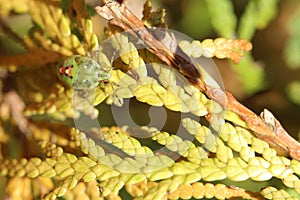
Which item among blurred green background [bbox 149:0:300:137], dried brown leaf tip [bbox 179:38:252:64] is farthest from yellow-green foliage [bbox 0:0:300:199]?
blurred green background [bbox 149:0:300:137]

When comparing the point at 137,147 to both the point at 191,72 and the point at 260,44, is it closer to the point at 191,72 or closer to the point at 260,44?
the point at 191,72

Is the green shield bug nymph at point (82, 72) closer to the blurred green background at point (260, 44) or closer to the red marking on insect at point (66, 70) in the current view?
the red marking on insect at point (66, 70)

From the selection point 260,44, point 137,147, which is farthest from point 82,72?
point 260,44

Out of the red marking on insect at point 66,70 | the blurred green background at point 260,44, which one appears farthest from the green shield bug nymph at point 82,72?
the blurred green background at point 260,44

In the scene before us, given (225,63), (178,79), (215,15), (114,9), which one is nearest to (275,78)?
(225,63)

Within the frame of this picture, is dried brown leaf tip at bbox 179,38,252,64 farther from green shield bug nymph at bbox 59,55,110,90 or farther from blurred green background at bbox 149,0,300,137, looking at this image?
blurred green background at bbox 149,0,300,137

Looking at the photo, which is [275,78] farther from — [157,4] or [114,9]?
[114,9]
